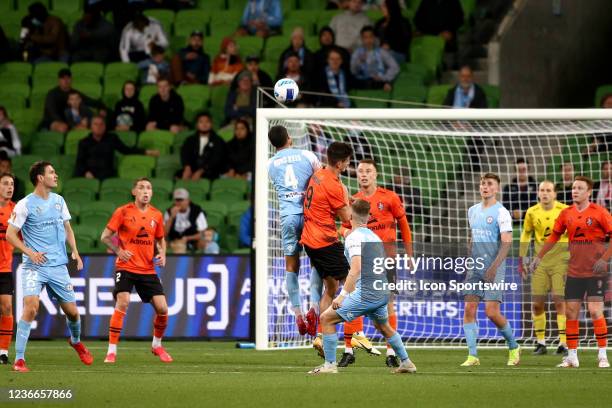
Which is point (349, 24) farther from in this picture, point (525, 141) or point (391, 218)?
point (391, 218)

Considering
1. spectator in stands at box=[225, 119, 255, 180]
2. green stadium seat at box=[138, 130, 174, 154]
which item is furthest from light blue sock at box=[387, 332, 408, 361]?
green stadium seat at box=[138, 130, 174, 154]

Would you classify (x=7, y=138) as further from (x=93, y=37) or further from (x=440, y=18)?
(x=440, y=18)

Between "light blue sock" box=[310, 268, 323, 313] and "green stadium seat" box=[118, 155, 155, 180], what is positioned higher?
"green stadium seat" box=[118, 155, 155, 180]

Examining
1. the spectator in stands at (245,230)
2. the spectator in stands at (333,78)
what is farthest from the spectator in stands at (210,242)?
the spectator in stands at (333,78)

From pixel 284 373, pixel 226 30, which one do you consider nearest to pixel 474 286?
pixel 284 373

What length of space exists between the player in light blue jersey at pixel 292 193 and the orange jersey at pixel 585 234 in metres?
2.49

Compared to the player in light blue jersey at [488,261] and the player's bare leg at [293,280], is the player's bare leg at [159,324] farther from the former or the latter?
the player in light blue jersey at [488,261]

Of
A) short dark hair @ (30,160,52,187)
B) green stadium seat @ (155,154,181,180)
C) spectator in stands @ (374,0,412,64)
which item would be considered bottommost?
short dark hair @ (30,160,52,187)

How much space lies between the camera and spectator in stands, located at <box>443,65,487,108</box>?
18.8 meters

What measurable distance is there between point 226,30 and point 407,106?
4273mm

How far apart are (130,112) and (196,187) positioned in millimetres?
2134

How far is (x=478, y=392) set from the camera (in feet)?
31.6

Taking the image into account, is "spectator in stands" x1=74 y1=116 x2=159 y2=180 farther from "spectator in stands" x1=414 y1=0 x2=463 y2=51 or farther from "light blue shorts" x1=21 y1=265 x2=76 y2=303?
"light blue shorts" x1=21 y1=265 x2=76 y2=303

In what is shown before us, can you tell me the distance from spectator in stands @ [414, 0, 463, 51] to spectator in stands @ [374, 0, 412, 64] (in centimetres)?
53
